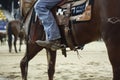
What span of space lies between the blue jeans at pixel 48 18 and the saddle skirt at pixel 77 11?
0.12 meters

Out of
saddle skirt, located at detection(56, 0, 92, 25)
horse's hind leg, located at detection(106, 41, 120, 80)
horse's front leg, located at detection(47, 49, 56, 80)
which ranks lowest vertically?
horse's front leg, located at detection(47, 49, 56, 80)

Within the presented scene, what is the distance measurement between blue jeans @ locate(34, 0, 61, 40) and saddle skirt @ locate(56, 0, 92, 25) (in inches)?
4.9

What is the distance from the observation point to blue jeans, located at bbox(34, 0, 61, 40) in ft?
19.6

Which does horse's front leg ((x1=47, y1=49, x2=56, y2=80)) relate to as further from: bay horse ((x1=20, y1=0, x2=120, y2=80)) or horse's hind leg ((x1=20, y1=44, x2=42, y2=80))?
bay horse ((x1=20, y1=0, x2=120, y2=80))

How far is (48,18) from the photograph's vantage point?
609 cm

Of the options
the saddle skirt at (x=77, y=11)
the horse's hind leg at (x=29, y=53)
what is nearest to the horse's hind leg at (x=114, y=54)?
the saddle skirt at (x=77, y=11)

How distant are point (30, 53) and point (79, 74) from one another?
271 centimetres

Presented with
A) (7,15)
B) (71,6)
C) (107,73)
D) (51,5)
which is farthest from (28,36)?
(7,15)

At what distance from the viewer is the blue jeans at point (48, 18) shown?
19.6ft

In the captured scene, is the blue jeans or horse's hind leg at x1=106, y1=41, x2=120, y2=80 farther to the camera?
the blue jeans

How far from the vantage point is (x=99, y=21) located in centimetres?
493

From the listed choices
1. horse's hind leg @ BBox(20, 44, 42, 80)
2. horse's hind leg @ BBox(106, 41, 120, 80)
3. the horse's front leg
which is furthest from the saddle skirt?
the horse's front leg

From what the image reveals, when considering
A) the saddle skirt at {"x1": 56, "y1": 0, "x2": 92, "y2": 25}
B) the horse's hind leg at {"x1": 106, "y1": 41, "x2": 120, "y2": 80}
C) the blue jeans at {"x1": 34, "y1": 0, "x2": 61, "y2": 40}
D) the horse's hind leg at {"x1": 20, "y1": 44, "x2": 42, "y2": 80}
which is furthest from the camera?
the horse's hind leg at {"x1": 20, "y1": 44, "x2": 42, "y2": 80}

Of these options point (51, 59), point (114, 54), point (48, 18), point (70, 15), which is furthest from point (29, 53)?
point (114, 54)
